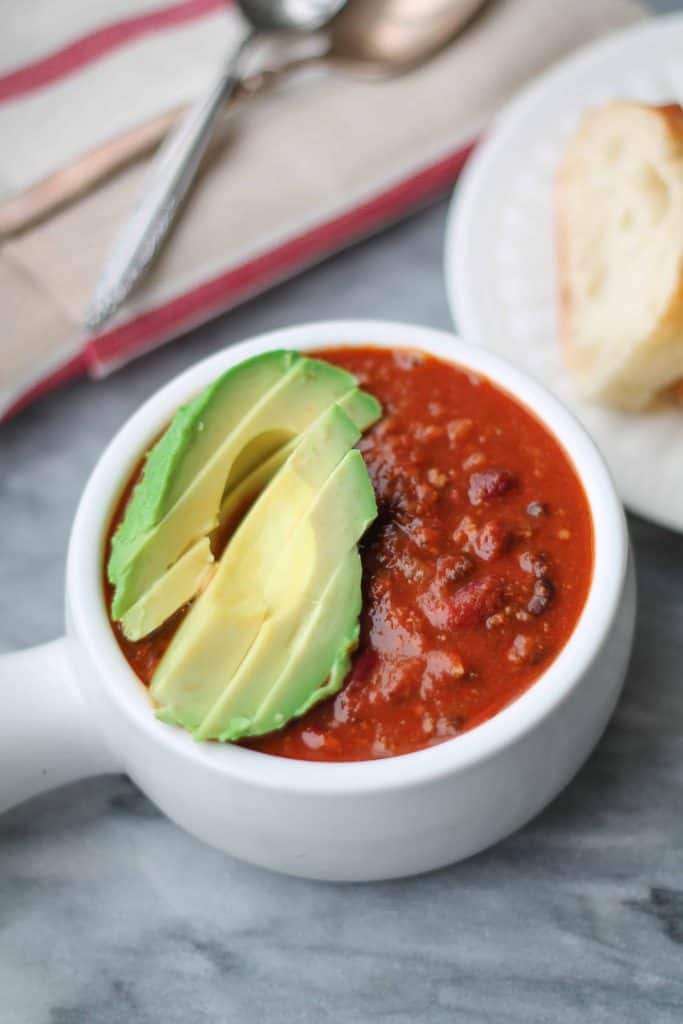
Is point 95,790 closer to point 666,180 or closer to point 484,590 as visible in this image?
point 484,590

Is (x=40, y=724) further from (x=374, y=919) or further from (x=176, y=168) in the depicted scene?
(x=176, y=168)

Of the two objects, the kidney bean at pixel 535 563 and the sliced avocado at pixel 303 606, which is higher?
the sliced avocado at pixel 303 606

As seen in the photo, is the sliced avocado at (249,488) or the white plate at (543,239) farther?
the white plate at (543,239)

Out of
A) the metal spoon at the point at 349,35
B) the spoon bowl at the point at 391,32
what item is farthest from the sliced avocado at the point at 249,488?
the spoon bowl at the point at 391,32

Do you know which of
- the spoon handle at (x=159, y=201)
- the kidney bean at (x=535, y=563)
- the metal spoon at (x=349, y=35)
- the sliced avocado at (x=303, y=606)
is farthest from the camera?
the metal spoon at (x=349, y=35)

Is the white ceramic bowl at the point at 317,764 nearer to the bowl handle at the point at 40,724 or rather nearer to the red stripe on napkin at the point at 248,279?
the bowl handle at the point at 40,724
